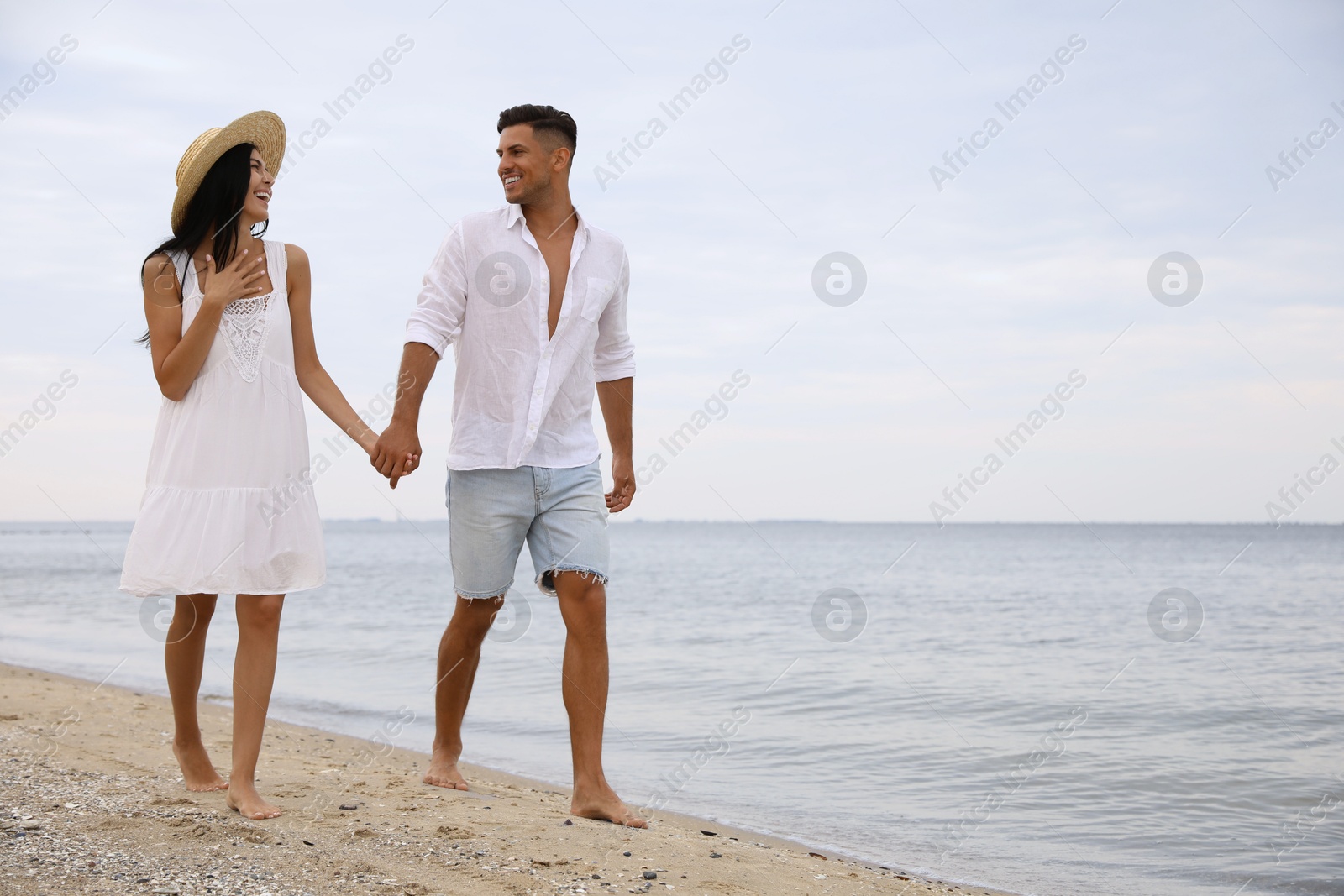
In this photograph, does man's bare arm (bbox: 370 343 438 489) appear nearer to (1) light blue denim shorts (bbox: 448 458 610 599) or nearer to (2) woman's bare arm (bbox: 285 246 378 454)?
(2) woman's bare arm (bbox: 285 246 378 454)

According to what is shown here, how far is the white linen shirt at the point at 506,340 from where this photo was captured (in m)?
3.21

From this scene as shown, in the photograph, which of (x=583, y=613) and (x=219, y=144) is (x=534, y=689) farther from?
(x=219, y=144)

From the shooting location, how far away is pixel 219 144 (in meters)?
2.89

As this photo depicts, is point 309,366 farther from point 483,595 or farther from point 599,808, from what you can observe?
point 599,808

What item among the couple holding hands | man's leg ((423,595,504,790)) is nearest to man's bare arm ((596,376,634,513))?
the couple holding hands

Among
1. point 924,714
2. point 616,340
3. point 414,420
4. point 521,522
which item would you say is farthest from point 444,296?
point 924,714

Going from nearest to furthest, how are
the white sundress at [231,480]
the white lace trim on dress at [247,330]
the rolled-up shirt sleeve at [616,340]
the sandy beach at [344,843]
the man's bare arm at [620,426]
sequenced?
the sandy beach at [344,843] < the white sundress at [231,480] < the white lace trim on dress at [247,330] < the rolled-up shirt sleeve at [616,340] < the man's bare arm at [620,426]

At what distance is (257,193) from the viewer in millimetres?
3010

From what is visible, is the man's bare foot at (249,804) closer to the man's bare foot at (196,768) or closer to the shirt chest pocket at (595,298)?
the man's bare foot at (196,768)

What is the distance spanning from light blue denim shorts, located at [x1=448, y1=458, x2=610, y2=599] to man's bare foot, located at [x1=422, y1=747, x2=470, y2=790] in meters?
0.69

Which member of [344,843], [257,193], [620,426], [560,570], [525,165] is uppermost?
[525,165]

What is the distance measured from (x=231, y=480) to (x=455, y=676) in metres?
1.03

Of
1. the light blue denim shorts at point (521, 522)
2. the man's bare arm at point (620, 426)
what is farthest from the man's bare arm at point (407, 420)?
the man's bare arm at point (620, 426)

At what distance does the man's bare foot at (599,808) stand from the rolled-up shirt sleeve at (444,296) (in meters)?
1.44
